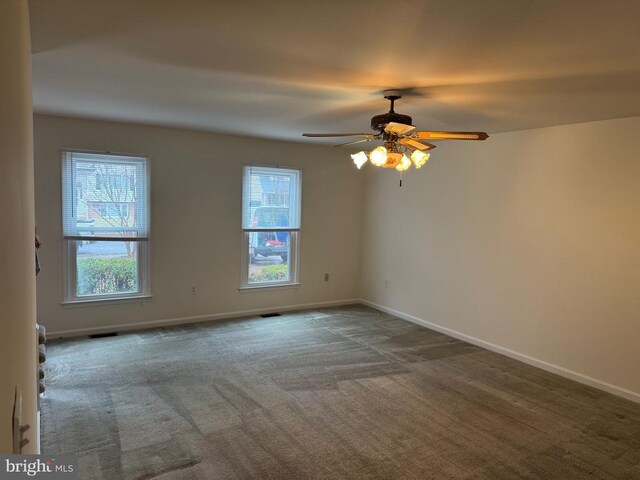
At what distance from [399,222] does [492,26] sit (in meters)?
4.15

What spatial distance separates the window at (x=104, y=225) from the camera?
4684 mm

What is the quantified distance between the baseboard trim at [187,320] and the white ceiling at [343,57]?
238 cm

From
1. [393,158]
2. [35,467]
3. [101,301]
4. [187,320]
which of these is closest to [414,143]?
[393,158]

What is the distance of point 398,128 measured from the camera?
292 cm

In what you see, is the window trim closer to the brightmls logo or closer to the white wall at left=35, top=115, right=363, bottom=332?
the white wall at left=35, top=115, right=363, bottom=332

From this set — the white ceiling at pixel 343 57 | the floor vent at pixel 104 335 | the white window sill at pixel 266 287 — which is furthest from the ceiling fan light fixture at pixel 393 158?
the floor vent at pixel 104 335

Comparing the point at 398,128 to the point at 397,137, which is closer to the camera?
the point at 398,128

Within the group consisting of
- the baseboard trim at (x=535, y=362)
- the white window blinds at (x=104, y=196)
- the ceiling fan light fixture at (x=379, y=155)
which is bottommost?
the baseboard trim at (x=535, y=362)

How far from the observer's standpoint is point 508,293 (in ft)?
15.2

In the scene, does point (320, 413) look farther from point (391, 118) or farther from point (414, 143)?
point (391, 118)

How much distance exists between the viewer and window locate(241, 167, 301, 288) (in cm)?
576

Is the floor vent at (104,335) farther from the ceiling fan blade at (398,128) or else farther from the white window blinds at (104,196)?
the ceiling fan blade at (398,128)

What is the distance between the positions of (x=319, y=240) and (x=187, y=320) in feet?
6.94

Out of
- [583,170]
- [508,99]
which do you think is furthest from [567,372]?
[508,99]
